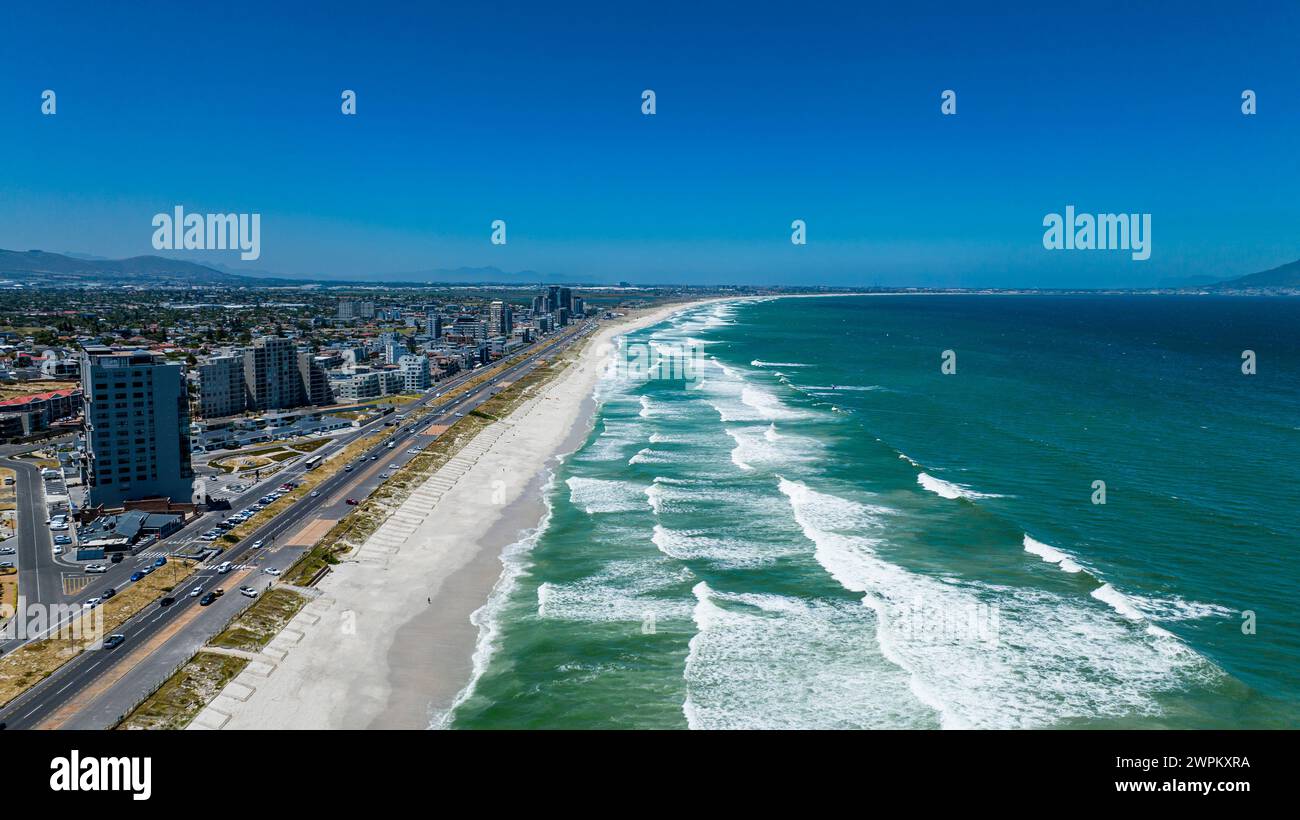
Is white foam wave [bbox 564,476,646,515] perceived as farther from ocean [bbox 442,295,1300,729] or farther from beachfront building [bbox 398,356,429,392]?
beachfront building [bbox 398,356,429,392]

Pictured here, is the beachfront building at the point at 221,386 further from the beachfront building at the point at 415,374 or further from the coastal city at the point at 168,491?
the beachfront building at the point at 415,374

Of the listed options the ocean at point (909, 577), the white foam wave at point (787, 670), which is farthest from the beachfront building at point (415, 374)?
the white foam wave at point (787, 670)

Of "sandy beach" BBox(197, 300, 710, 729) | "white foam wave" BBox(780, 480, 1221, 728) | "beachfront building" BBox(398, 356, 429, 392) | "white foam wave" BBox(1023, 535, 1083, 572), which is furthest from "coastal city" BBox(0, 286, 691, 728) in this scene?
"white foam wave" BBox(1023, 535, 1083, 572)

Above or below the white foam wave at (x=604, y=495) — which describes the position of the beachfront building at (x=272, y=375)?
above

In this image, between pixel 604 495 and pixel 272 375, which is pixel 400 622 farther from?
pixel 272 375

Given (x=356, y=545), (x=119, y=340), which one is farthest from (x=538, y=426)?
(x=119, y=340)
